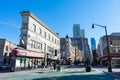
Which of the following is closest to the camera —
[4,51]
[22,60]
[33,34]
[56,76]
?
[56,76]

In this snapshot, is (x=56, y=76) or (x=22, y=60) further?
(x=22, y=60)

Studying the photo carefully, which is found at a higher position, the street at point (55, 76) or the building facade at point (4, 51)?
the building facade at point (4, 51)

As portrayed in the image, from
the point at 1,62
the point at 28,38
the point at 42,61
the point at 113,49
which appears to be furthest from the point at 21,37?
the point at 113,49

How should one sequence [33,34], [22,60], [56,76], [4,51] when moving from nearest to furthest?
[56,76] < [22,60] < [33,34] < [4,51]

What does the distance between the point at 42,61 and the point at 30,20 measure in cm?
1426

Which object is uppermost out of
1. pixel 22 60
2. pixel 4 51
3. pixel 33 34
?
pixel 33 34

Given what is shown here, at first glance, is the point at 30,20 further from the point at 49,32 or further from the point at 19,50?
the point at 49,32

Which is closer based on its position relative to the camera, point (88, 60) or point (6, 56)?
point (88, 60)

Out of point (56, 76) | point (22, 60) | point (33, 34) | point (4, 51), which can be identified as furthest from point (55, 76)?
point (4, 51)

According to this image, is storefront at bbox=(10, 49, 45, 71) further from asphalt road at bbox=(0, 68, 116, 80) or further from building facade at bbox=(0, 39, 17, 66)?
building facade at bbox=(0, 39, 17, 66)

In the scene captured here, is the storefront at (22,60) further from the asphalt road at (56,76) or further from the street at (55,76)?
the asphalt road at (56,76)

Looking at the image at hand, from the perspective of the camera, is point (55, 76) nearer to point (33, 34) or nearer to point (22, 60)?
point (22, 60)

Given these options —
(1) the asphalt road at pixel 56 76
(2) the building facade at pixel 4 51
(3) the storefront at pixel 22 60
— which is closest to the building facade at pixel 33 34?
(3) the storefront at pixel 22 60

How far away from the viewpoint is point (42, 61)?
153ft
